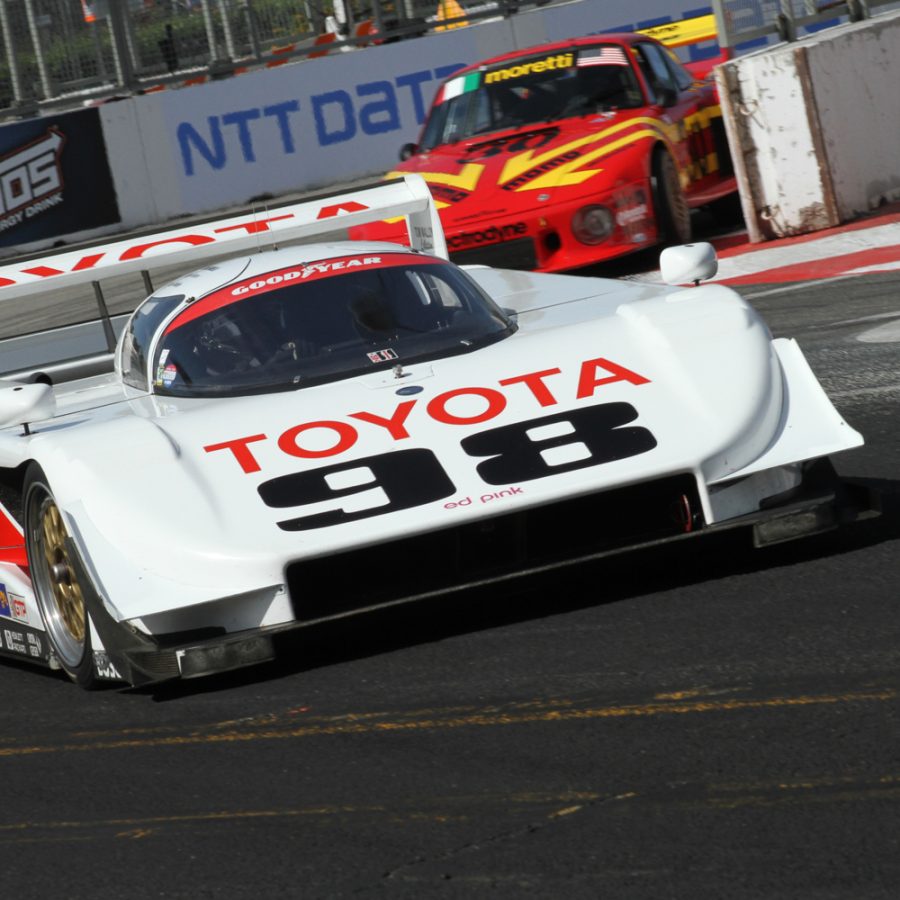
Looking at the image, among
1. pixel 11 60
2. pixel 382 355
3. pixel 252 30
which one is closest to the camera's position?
pixel 382 355

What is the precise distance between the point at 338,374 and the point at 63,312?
30.8ft

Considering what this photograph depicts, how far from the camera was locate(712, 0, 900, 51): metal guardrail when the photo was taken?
1287 cm

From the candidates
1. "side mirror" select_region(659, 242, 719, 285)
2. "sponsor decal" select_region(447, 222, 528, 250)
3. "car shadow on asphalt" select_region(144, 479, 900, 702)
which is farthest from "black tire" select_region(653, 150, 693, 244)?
"car shadow on asphalt" select_region(144, 479, 900, 702)

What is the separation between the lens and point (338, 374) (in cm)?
592

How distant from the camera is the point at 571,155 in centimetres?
1172

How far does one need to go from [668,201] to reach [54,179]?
9037 millimetres

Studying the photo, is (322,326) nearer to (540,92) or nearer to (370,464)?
(370,464)

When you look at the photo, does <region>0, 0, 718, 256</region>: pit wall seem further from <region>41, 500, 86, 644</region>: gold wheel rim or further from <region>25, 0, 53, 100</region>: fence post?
<region>41, 500, 86, 644</region>: gold wheel rim

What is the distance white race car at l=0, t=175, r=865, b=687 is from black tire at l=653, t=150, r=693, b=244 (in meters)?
5.53

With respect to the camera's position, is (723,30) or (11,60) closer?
(723,30)

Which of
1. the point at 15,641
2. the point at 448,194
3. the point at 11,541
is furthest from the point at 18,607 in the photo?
the point at 448,194

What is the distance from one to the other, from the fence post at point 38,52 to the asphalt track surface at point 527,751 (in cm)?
1445

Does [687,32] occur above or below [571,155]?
above

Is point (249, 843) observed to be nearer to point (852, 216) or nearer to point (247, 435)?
point (247, 435)
